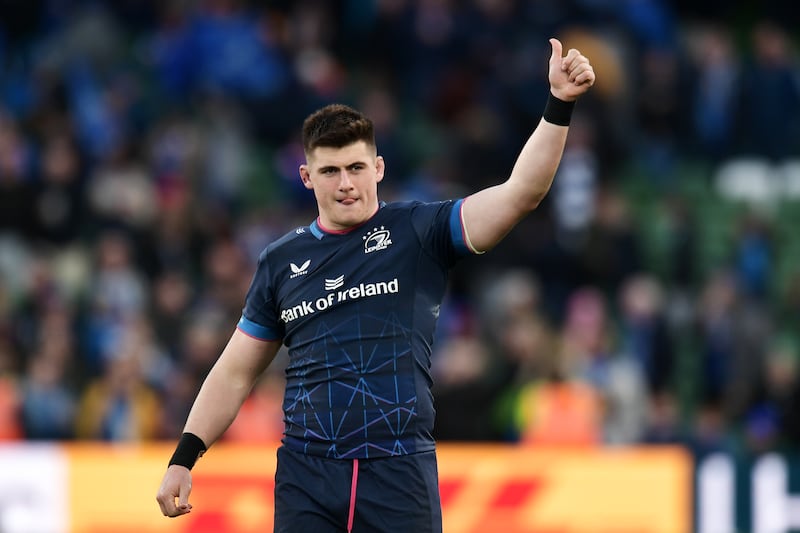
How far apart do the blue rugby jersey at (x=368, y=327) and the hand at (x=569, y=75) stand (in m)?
0.61

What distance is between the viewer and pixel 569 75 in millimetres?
5473

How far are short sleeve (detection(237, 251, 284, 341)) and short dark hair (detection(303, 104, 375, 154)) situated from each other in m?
0.54

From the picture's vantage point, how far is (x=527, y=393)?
12414mm

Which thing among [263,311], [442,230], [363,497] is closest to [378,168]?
[442,230]

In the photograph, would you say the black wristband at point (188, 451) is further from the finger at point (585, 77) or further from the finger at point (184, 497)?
the finger at point (585, 77)

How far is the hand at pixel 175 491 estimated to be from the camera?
19.5 ft

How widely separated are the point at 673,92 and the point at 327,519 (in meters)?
11.1

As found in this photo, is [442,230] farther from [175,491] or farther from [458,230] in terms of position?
[175,491]

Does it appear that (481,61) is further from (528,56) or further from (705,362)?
(705,362)

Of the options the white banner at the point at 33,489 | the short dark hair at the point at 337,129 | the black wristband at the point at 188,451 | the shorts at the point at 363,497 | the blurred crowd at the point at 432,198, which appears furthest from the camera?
the blurred crowd at the point at 432,198

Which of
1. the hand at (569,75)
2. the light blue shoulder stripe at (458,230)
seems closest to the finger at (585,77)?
the hand at (569,75)

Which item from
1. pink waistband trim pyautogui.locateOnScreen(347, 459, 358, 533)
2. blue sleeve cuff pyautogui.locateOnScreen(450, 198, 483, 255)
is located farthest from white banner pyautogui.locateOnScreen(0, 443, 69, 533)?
blue sleeve cuff pyautogui.locateOnScreen(450, 198, 483, 255)

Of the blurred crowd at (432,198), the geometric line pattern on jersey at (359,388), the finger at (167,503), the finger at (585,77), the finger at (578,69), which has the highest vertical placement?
the blurred crowd at (432,198)

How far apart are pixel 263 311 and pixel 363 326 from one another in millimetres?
504
